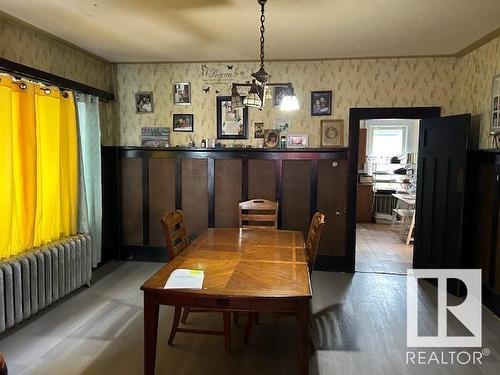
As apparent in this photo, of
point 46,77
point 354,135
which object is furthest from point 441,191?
point 46,77

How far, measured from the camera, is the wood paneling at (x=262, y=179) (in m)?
4.60

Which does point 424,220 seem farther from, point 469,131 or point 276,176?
point 276,176

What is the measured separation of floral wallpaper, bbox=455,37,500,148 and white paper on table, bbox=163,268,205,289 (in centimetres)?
308

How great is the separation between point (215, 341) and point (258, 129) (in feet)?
8.57

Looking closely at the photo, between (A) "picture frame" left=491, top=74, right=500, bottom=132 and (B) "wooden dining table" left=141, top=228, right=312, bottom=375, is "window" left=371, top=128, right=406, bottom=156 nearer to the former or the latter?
(A) "picture frame" left=491, top=74, right=500, bottom=132

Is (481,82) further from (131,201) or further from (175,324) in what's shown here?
(131,201)

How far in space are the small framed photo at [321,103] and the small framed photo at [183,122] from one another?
1496mm

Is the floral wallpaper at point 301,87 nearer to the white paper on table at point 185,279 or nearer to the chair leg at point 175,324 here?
the chair leg at point 175,324

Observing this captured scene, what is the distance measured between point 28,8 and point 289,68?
272 cm

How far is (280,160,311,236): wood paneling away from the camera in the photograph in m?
4.56

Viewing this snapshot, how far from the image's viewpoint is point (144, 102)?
4.79m

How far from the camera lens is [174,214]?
9.52ft

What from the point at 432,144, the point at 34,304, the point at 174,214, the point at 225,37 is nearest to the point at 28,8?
the point at 225,37

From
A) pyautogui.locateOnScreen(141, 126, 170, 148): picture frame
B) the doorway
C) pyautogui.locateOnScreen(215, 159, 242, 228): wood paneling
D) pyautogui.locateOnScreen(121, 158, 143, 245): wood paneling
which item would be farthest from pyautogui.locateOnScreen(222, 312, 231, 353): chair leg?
the doorway
